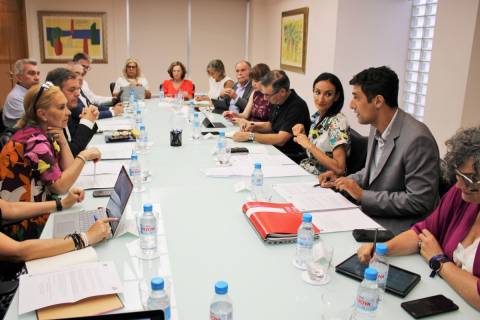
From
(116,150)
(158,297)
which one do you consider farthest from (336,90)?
(158,297)

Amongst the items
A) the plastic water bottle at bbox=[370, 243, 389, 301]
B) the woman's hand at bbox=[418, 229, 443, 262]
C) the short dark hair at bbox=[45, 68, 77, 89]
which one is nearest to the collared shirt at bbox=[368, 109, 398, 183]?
the woman's hand at bbox=[418, 229, 443, 262]

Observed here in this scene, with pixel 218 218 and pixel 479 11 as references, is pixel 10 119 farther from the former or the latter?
pixel 479 11

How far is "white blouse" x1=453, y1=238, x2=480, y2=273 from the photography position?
Result: 144cm

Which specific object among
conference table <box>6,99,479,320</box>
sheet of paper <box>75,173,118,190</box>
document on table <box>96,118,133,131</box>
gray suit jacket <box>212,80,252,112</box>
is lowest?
conference table <box>6,99,479,320</box>

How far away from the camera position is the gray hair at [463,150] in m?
1.39

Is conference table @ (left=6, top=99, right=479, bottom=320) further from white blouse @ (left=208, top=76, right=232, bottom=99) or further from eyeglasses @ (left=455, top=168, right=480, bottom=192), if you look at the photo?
white blouse @ (left=208, top=76, right=232, bottom=99)

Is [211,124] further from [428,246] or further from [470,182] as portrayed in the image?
[470,182]

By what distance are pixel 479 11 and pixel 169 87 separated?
4224 millimetres

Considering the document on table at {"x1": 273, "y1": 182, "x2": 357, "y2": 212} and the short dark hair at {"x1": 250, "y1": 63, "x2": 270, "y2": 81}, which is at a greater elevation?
the short dark hair at {"x1": 250, "y1": 63, "x2": 270, "y2": 81}

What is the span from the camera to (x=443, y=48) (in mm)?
3668

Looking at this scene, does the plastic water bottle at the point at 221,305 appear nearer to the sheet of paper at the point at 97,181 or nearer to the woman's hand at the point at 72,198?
the woman's hand at the point at 72,198

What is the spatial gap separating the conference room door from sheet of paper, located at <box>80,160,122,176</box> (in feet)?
12.7

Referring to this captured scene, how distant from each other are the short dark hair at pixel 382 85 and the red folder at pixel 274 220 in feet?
2.41

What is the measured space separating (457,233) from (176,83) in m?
5.34
